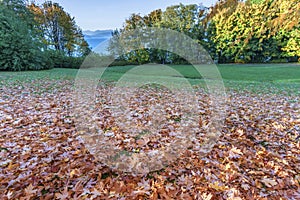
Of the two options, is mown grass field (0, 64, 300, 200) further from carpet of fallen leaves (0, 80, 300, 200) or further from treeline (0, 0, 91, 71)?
treeline (0, 0, 91, 71)

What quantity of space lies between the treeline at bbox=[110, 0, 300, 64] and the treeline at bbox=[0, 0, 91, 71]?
18.4ft

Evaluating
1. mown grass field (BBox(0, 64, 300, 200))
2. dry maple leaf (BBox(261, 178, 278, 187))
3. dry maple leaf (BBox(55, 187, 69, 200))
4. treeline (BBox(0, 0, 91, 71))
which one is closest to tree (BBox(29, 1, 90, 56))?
treeline (BBox(0, 0, 91, 71))

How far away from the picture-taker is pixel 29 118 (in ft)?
11.2

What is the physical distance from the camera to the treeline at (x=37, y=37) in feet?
37.9

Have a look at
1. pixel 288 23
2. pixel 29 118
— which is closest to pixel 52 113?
pixel 29 118

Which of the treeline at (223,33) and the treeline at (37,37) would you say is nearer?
the treeline at (37,37)

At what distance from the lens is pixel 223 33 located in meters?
22.5

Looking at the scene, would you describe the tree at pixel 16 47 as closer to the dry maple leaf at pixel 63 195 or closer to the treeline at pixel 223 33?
the treeline at pixel 223 33

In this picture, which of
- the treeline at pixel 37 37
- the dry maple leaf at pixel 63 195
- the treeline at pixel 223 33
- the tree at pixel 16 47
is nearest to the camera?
the dry maple leaf at pixel 63 195

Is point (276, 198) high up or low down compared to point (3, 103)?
down

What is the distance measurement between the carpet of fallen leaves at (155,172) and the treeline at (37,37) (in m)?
11.1

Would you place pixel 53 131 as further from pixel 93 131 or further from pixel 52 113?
pixel 52 113

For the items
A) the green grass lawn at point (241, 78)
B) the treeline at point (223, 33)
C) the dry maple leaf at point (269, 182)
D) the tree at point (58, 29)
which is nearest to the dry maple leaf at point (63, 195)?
the dry maple leaf at point (269, 182)

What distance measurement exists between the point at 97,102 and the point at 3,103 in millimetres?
2196
